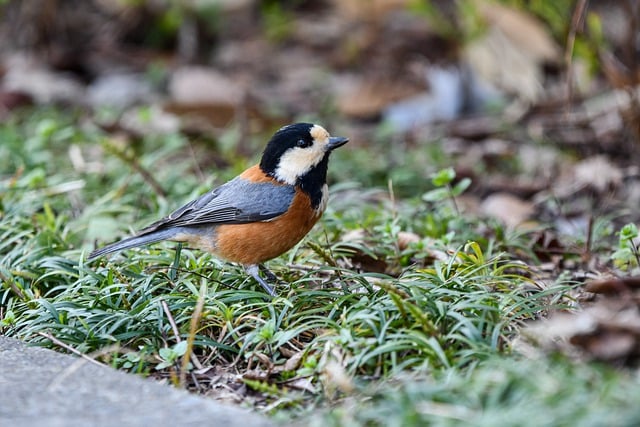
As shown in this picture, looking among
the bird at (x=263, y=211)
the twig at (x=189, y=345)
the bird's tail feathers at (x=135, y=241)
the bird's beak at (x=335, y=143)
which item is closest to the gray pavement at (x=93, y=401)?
the twig at (x=189, y=345)

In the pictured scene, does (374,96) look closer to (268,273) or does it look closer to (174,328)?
(268,273)

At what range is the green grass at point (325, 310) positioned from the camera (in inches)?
112

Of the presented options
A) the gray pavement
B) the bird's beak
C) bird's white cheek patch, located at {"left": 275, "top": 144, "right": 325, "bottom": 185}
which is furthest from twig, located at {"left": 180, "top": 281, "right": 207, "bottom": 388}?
the bird's beak

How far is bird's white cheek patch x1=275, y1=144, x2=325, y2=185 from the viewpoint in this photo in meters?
4.83

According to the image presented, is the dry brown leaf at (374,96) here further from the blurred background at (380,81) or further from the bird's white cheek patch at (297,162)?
the bird's white cheek patch at (297,162)

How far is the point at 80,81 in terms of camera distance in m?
10.3

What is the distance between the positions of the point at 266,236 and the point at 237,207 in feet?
0.89

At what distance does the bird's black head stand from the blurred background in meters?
1.71

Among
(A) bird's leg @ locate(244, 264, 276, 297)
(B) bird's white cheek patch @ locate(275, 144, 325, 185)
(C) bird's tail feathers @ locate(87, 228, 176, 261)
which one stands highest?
(B) bird's white cheek patch @ locate(275, 144, 325, 185)

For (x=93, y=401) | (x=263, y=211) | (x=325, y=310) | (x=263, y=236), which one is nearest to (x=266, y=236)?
(x=263, y=236)

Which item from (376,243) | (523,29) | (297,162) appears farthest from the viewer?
(523,29)

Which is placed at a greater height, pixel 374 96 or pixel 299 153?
pixel 299 153

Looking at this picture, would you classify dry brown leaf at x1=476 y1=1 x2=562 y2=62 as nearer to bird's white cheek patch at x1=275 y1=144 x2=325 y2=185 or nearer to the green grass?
the green grass

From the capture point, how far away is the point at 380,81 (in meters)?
9.55
